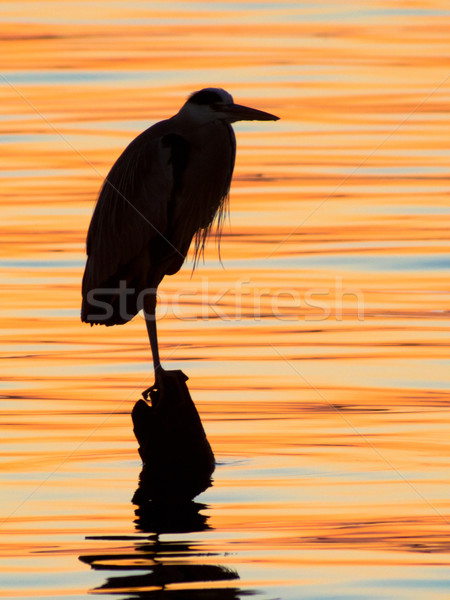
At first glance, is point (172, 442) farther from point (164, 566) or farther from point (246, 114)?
point (246, 114)

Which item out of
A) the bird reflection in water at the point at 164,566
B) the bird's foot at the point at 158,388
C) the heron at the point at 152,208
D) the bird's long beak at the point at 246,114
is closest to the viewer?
the bird reflection in water at the point at 164,566

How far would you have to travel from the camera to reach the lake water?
7887 mm

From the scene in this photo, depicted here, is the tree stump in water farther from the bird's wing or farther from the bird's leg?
the bird's wing

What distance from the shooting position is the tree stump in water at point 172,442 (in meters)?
8.62

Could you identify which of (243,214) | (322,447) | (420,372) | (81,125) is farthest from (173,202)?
(81,125)

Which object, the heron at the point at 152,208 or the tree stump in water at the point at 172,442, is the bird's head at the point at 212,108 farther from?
the tree stump in water at the point at 172,442

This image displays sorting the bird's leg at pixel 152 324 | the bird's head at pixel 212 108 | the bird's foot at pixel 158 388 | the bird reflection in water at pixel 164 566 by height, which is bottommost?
the bird reflection in water at pixel 164 566

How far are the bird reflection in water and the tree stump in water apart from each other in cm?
29

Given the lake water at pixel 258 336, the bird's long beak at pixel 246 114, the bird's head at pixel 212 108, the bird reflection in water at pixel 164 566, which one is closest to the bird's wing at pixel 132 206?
the bird's head at pixel 212 108

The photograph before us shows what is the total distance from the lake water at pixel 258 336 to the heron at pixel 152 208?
1001mm

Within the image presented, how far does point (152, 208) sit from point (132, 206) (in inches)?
6.0

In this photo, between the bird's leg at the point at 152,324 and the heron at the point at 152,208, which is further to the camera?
the heron at the point at 152,208

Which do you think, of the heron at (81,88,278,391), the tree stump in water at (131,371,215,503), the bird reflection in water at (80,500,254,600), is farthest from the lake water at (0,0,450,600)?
the heron at (81,88,278,391)

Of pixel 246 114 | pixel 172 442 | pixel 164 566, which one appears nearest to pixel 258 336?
pixel 246 114
